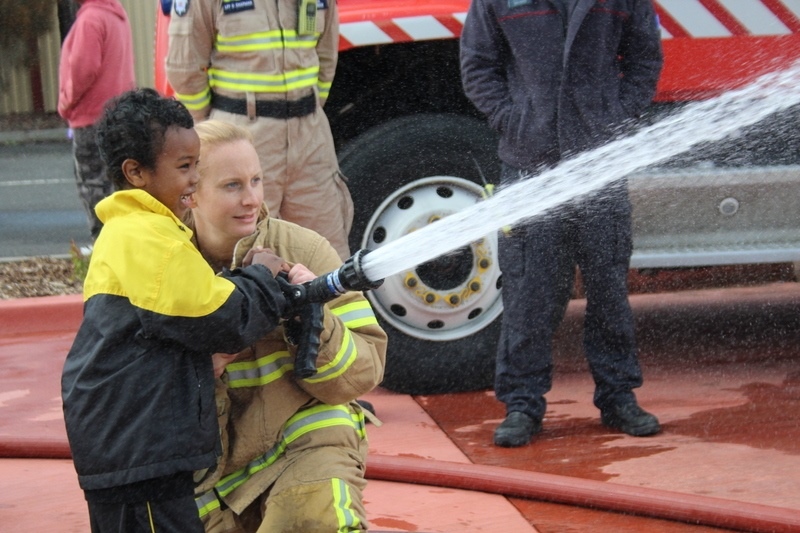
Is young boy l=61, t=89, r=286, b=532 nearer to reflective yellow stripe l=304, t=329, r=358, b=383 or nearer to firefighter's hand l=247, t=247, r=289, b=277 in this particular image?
firefighter's hand l=247, t=247, r=289, b=277

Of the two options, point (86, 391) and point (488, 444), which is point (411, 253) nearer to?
point (86, 391)

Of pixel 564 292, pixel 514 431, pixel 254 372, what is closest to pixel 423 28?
pixel 564 292

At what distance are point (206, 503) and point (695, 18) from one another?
3.12 m

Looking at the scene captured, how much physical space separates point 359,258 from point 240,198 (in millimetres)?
464

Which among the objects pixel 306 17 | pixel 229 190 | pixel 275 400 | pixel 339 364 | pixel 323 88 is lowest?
pixel 275 400

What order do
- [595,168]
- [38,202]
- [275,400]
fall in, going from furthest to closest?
[38,202] < [595,168] < [275,400]

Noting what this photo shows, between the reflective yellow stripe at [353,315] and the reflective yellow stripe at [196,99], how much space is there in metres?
2.01

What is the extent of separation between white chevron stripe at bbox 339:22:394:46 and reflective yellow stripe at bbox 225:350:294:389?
2.46 m

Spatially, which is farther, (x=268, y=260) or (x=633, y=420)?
(x=633, y=420)

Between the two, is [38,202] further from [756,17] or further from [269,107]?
[756,17]

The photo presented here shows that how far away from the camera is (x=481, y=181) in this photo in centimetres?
536

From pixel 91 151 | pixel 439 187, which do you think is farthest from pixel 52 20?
pixel 439 187

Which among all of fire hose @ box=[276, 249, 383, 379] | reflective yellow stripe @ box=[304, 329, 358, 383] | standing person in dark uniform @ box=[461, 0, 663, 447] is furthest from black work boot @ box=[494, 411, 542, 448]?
fire hose @ box=[276, 249, 383, 379]

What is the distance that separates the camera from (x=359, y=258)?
109 inches
